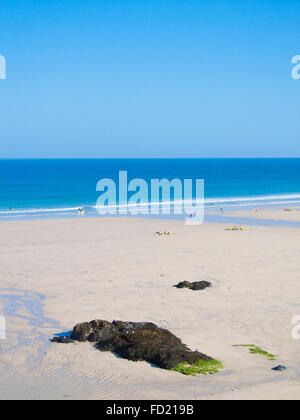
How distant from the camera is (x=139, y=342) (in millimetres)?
11117

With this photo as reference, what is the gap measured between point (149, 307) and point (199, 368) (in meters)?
4.72

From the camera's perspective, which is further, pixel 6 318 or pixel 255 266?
pixel 255 266

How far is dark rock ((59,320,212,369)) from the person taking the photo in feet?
34.6

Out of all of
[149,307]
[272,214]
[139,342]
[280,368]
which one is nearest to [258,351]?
[280,368]

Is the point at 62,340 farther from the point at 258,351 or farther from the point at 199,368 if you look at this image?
the point at 258,351

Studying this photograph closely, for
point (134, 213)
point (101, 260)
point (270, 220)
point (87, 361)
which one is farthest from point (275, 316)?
point (134, 213)

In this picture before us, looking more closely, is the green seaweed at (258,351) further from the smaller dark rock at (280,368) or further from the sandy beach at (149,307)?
the smaller dark rock at (280,368)

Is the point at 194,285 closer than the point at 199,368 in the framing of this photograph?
No

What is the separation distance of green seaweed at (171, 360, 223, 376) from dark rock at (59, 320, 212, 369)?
78mm

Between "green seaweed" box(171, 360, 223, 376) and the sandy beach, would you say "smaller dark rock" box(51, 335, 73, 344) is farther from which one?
"green seaweed" box(171, 360, 223, 376)

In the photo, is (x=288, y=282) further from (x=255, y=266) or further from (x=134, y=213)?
(x=134, y=213)

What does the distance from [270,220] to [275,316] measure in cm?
2538

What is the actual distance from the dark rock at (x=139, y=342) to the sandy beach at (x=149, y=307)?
227mm
